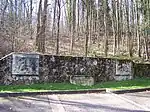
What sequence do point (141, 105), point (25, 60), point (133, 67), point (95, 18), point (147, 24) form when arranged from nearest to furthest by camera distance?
point (141, 105)
point (25, 60)
point (133, 67)
point (147, 24)
point (95, 18)

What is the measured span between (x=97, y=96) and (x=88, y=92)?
0.87 meters

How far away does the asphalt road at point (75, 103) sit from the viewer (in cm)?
743

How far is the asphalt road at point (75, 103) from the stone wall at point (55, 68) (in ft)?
9.88

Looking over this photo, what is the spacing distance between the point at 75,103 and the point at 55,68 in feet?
15.7

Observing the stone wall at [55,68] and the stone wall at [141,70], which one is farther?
the stone wall at [141,70]

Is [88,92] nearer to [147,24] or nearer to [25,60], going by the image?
[25,60]

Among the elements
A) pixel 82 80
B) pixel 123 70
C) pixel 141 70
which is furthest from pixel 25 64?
pixel 141 70

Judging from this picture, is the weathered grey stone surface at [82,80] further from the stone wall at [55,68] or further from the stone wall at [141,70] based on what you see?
the stone wall at [141,70]

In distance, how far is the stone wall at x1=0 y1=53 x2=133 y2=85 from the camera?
39.9ft

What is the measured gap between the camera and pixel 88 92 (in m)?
10.7

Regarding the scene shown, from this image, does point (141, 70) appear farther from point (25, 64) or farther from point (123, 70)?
point (25, 64)

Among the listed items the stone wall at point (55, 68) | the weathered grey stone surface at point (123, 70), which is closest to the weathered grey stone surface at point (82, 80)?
the stone wall at point (55, 68)

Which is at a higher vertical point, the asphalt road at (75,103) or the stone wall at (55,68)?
the stone wall at (55,68)

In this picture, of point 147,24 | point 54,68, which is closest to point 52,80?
point 54,68
